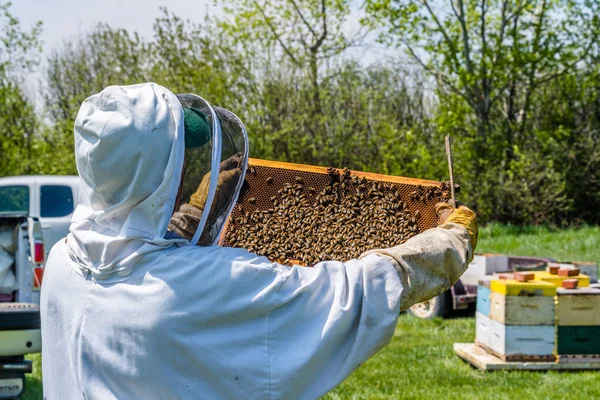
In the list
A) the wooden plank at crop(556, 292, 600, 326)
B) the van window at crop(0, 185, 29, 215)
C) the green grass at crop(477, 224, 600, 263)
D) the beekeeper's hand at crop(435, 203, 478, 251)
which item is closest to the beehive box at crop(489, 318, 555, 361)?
the wooden plank at crop(556, 292, 600, 326)

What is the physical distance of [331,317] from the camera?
1.66 m

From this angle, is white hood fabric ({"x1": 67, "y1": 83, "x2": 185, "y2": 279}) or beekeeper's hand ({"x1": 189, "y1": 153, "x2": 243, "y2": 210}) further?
beekeeper's hand ({"x1": 189, "y1": 153, "x2": 243, "y2": 210})

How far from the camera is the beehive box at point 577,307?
230 inches

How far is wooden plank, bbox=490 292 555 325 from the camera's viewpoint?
5.86m

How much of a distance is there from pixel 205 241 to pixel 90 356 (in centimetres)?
39

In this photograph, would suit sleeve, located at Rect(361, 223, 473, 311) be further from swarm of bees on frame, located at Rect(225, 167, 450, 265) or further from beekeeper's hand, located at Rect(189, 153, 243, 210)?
swarm of bees on frame, located at Rect(225, 167, 450, 265)

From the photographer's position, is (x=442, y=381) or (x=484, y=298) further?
(x=484, y=298)

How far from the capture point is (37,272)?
7.25 metres

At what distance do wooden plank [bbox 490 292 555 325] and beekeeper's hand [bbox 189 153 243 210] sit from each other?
14.1ft

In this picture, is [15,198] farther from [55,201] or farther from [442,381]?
[442,381]

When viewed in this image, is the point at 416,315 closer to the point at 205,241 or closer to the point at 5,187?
the point at 5,187

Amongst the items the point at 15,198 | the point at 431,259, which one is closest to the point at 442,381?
the point at 431,259

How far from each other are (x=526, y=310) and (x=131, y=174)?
15.8 ft

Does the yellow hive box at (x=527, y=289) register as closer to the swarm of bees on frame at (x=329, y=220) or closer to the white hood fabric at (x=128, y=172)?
the swarm of bees on frame at (x=329, y=220)
